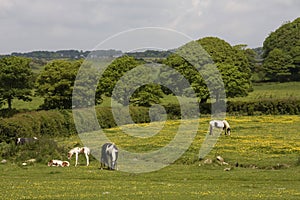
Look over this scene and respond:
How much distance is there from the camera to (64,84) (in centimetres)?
8375

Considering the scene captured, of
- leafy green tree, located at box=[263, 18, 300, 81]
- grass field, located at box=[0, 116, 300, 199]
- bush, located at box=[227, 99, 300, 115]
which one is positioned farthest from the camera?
leafy green tree, located at box=[263, 18, 300, 81]

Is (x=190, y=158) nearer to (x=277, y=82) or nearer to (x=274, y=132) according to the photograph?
(x=274, y=132)

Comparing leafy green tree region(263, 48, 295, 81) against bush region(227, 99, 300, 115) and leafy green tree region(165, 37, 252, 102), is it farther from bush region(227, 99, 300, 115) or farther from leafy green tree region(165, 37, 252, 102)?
bush region(227, 99, 300, 115)

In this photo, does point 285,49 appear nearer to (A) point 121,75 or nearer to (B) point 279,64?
(B) point 279,64

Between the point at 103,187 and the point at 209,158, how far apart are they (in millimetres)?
14776

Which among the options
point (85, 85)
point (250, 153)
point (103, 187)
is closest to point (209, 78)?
point (85, 85)

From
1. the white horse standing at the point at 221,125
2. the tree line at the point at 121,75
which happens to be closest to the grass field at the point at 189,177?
the white horse standing at the point at 221,125

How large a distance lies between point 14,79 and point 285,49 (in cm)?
7043

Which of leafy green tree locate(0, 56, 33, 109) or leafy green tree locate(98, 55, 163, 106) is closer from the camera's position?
leafy green tree locate(0, 56, 33, 109)

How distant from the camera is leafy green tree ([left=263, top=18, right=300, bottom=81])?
123 m

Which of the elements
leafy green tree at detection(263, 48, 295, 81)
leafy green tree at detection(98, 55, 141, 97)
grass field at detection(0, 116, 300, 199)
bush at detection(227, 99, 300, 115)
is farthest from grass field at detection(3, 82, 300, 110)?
grass field at detection(0, 116, 300, 199)

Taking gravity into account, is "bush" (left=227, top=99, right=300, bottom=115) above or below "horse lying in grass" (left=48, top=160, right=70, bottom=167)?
above

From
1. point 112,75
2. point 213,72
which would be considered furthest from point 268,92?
point 112,75

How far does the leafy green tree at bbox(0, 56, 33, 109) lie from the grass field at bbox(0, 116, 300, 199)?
112 ft
